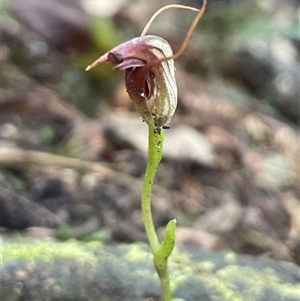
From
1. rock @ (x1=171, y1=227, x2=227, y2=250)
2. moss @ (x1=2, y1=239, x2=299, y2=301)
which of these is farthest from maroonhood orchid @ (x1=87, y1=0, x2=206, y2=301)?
rock @ (x1=171, y1=227, x2=227, y2=250)

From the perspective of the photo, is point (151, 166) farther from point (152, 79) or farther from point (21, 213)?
point (21, 213)

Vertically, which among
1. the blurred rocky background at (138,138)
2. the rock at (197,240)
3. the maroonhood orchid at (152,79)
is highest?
the blurred rocky background at (138,138)

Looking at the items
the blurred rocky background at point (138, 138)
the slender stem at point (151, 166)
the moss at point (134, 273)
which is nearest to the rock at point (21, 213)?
the blurred rocky background at point (138, 138)

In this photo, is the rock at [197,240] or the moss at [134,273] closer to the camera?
the moss at [134,273]

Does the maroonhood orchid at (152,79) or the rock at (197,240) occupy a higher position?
the rock at (197,240)

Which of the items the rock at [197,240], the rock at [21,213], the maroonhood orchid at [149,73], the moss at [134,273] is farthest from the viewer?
the rock at [197,240]

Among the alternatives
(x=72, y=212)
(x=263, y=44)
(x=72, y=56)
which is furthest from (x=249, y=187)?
(x=263, y=44)

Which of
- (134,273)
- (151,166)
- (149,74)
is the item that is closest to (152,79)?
(149,74)

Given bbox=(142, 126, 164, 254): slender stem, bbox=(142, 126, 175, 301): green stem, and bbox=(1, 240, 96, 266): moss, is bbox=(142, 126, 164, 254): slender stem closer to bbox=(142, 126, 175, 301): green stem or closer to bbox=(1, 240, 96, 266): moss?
bbox=(142, 126, 175, 301): green stem

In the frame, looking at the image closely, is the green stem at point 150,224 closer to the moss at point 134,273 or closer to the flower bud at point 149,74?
the flower bud at point 149,74
